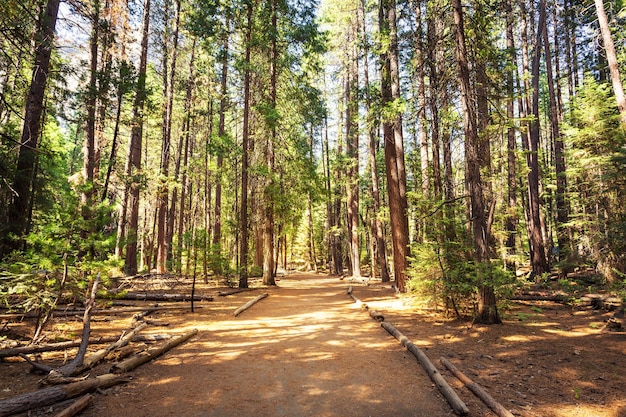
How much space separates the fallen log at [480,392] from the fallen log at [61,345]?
19.0ft

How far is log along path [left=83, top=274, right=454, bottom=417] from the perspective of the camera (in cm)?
414

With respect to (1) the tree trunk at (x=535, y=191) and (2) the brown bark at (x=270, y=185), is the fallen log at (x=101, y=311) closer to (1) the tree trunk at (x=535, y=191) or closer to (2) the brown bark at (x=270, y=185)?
(2) the brown bark at (x=270, y=185)

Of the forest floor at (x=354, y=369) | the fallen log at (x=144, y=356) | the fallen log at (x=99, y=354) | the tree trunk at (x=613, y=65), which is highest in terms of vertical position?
the tree trunk at (x=613, y=65)

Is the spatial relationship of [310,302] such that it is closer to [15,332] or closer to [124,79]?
[15,332]

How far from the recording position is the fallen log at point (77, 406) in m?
3.69

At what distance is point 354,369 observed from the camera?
18.1 ft

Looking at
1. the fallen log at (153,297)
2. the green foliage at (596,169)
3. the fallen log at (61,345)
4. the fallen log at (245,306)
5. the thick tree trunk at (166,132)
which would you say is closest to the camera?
the fallen log at (61,345)

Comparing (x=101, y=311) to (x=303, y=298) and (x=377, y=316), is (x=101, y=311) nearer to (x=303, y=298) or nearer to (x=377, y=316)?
(x=303, y=298)

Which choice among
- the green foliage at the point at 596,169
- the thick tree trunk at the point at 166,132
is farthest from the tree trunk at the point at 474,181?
the thick tree trunk at the point at 166,132

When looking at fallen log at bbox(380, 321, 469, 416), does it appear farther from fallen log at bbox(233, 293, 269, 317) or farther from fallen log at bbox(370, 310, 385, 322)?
fallen log at bbox(233, 293, 269, 317)

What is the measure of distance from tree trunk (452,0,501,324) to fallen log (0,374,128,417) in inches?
302

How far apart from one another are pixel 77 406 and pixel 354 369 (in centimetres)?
394

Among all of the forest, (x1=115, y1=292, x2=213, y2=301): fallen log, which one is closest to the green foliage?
the forest

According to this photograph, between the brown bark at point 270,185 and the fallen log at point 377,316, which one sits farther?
the brown bark at point 270,185
